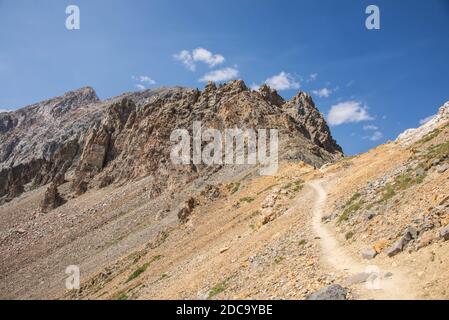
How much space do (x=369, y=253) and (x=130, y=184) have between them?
85.1 meters

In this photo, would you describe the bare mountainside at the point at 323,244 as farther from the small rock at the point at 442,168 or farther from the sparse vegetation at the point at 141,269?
the sparse vegetation at the point at 141,269

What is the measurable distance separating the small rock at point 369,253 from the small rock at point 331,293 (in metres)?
3.63

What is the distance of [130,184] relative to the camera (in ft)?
326

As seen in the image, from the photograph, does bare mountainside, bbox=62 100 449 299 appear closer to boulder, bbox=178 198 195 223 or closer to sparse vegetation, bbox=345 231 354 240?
sparse vegetation, bbox=345 231 354 240

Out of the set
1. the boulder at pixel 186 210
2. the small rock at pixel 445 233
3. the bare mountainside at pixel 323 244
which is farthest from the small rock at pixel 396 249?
the boulder at pixel 186 210

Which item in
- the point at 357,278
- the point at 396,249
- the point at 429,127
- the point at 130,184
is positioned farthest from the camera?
the point at 130,184

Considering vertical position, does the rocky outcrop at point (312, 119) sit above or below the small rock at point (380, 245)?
above

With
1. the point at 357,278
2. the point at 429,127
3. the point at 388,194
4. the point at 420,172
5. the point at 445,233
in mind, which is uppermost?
the point at 429,127

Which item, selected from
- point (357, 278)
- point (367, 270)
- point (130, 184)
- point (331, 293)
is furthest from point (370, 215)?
point (130, 184)

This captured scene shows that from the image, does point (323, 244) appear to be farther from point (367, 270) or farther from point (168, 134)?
point (168, 134)

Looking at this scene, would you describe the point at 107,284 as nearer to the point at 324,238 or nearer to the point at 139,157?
the point at 324,238

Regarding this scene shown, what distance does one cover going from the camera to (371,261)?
18734 mm

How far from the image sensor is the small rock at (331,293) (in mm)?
15377

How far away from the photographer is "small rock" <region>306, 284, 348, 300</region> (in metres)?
15.4
